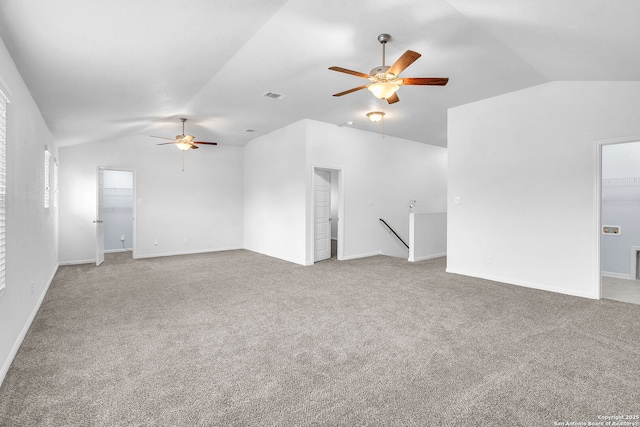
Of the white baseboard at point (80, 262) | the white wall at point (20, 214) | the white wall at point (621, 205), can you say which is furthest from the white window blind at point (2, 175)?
the white wall at point (621, 205)

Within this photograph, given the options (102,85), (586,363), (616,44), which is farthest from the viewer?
(102,85)

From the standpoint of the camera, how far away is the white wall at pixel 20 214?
2457 mm

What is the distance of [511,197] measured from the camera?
15.7ft

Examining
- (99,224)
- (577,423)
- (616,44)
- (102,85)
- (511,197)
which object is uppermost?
(616,44)

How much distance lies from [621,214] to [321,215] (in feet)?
17.1

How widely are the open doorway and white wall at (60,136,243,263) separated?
7840mm

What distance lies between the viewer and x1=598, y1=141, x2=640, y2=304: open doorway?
17.1 ft

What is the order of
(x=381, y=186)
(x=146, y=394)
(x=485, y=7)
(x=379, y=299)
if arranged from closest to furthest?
(x=146, y=394)
(x=485, y=7)
(x=379, y=299)
(x=381, y=186)

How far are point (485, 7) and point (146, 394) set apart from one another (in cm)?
384

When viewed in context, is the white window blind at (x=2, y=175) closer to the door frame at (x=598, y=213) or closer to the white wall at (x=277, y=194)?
the white wall at (x=277, y=194)

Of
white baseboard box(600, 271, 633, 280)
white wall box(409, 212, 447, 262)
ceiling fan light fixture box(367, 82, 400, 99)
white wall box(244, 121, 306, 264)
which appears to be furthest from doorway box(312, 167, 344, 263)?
white baseboard box(600, 271, 633, 280)

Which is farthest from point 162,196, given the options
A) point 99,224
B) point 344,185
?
point 344,185

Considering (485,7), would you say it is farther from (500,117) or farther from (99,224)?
(99,224)

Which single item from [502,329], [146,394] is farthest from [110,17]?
[502,329]
